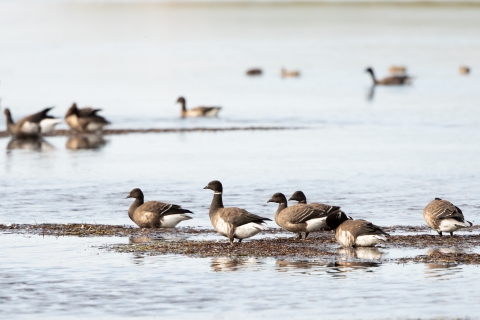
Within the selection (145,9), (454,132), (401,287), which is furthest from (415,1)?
(401,287)

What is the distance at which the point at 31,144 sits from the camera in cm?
3388

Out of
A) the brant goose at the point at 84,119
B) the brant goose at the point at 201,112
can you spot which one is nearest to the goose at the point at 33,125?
the brant goose at the point at 84,119

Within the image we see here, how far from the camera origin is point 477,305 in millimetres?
12117

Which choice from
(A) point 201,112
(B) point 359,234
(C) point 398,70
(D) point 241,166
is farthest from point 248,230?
(C) point 398,70

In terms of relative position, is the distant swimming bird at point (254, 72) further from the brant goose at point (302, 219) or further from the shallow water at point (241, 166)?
the brant goose at point (302, 219)

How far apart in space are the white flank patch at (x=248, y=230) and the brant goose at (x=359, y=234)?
4.49 ft

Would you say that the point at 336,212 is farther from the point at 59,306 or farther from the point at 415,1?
the point at 415,1

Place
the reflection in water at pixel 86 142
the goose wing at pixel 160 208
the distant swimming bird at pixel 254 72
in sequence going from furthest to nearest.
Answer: the distant swimming bird at pixel 254 72
the reflection in water at pixel 86 142
the goose wing at pixel 160 208

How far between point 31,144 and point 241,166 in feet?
33.2

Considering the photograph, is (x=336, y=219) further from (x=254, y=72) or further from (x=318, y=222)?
(x=254, y=72)

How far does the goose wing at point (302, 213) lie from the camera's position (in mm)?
16422

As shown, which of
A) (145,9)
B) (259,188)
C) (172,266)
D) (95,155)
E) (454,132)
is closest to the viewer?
(172,266)

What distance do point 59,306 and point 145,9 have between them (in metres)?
142

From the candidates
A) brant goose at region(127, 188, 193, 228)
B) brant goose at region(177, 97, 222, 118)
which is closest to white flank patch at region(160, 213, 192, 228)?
brant goose at region(127, 188, 193, 228)
